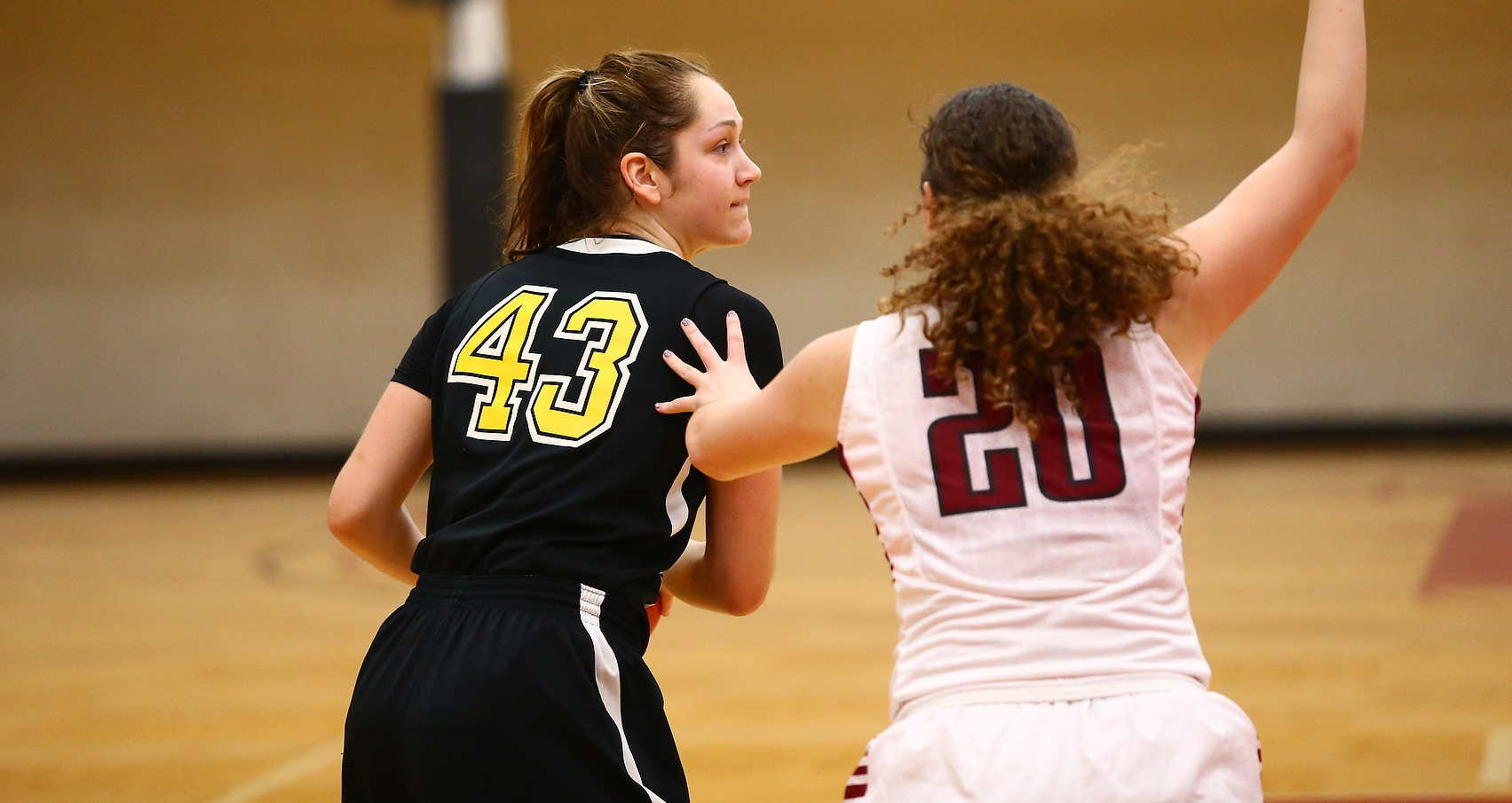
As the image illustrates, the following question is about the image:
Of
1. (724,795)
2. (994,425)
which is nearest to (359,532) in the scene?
(994,425)

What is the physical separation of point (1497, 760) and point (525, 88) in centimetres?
856

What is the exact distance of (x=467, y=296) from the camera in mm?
1846

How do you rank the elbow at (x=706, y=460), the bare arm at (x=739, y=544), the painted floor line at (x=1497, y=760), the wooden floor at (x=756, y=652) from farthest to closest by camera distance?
the wooden floor at (x=756, y=652), the painted floor line at (x=1497, y=760), the bare arm at (x=739, y=544), the elbow at (x=706, y=460)

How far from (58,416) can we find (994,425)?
1111 cm

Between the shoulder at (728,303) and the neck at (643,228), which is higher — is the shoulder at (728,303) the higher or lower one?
the lower one

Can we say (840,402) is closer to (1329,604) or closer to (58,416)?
(1329,604)

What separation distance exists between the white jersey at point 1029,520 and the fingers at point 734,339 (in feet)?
0.96

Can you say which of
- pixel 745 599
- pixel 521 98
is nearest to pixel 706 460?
pixel 745 599

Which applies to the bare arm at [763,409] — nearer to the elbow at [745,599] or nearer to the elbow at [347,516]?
the elbow at [745,599]

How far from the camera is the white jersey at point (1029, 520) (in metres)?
1.35

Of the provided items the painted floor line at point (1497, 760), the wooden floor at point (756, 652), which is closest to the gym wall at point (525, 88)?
the wooden floor at point (756, 652)

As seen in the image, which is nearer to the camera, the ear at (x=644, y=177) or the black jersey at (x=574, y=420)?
the black jersey at (x=574, y=420)

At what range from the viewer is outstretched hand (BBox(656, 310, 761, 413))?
1.63 m

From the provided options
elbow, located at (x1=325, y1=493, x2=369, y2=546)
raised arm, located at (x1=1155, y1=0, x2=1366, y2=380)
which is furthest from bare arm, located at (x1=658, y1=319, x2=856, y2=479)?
elbow, located at (x1=325, y1=493, x2=369, y2=546)
